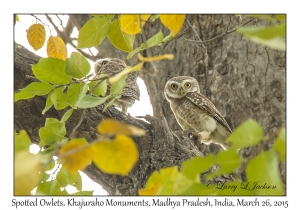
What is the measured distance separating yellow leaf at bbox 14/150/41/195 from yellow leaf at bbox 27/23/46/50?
34.0 inches

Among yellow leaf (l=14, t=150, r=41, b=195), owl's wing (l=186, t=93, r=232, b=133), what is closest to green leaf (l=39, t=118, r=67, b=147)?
yellow leaf (l=14, t=150, r=41, b=195)

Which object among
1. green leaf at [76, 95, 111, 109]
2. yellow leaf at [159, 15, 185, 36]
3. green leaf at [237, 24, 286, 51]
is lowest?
green leaf at [76, 95, 111, 109]

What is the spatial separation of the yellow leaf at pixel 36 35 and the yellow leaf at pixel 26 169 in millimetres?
863

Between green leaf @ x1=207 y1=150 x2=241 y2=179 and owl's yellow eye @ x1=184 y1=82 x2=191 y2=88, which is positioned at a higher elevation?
owl's yellow eye @ x1=184 y1=82 x2=191 y2=88

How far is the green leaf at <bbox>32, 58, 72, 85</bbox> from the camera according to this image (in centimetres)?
124

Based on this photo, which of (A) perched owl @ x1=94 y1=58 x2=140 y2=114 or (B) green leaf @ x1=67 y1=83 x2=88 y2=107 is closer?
(B) green leaf @ x1=67 y1=83 x2=88 y2=107

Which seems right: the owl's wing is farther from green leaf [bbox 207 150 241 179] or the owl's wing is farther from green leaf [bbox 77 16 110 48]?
green leaf [bbox 207 150 241 179]

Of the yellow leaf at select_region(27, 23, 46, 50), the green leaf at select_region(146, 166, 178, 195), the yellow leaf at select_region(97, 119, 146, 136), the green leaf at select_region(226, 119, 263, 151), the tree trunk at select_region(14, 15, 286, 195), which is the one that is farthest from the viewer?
the tree trunk at select_region(14, 15, 286, 195)

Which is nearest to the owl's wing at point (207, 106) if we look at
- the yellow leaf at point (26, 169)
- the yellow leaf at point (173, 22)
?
the yellow leaf at point (173, 22)

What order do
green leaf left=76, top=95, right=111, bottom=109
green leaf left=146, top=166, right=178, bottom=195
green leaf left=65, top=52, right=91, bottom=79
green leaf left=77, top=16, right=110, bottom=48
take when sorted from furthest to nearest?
green leaf left=77, top=16, right=110, bottom=48 < green leaf left=65, top=52, right=91, bottom=79 < green leaf left=76, top=95, right=111, bottom=109 < green leaf left=146, top=166, right=178, bottom=195

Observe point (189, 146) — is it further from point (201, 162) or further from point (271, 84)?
point (201, 162)

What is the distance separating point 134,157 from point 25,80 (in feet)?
4.15

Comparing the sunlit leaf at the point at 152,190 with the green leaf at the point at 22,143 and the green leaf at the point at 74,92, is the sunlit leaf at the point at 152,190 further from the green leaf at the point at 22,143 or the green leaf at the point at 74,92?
the green leaf at the point at 74,92

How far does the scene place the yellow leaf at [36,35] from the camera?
1528 millimetres
